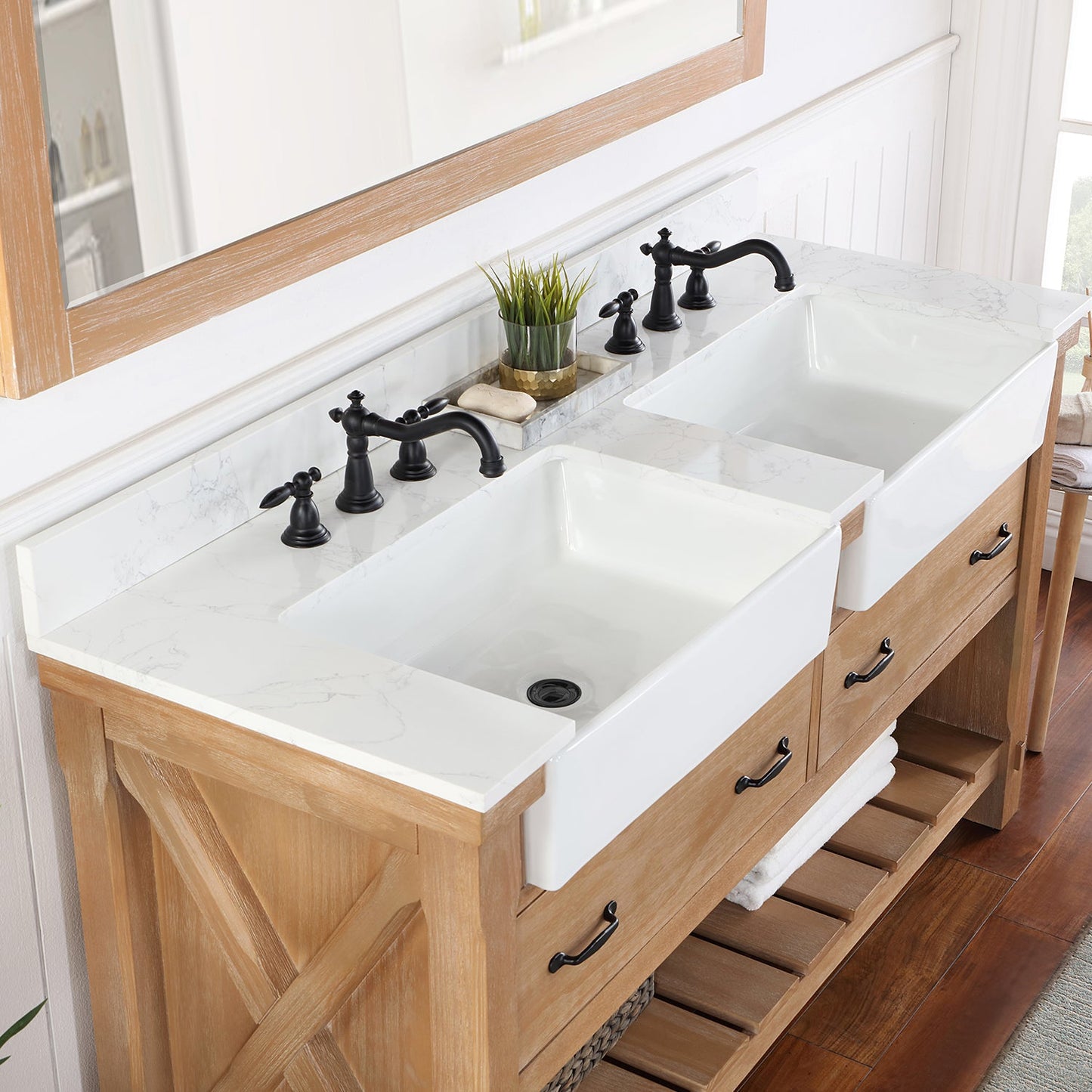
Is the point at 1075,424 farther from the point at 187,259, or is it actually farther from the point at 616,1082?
the point at 187,259

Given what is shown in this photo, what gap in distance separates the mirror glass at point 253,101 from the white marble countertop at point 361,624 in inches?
11.2

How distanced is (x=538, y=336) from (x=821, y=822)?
0.91m

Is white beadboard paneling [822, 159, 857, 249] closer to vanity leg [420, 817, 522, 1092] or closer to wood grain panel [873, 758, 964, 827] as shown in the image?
wood grain panel [873, 758, 964, 827]

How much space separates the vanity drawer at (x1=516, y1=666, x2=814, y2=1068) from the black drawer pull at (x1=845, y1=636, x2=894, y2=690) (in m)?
0.11

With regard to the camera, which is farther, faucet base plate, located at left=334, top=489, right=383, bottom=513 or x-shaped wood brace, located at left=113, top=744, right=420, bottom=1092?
faucet base plate, located at left=334, top=489, right=383, bottom=513

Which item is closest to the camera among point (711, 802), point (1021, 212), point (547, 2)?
point (711, 802)

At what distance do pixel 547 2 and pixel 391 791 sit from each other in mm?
1100

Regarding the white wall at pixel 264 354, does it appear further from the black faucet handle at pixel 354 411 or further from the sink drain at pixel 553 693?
the sink drain at pixel 553 693

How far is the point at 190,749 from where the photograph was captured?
1.49 metres

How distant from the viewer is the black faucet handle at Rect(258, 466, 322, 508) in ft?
5.36

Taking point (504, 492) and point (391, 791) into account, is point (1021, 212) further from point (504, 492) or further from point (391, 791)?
point (391, 791)

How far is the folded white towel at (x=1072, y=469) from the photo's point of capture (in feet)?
8.87

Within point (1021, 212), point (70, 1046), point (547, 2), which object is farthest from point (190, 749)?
point (1021, 212)

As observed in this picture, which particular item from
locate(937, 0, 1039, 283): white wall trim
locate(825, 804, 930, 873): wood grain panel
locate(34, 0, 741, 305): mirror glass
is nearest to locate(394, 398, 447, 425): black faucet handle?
locate(34, 0, 741, 305): mirror glass
